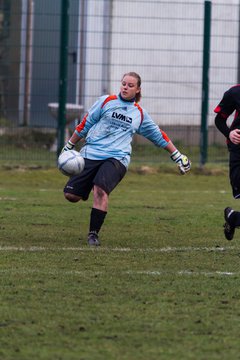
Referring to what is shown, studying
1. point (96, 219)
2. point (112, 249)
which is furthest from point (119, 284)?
point (96, 219)

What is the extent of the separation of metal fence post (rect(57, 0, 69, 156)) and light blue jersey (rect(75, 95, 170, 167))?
8.11 meters

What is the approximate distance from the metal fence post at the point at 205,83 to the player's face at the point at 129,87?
875cm

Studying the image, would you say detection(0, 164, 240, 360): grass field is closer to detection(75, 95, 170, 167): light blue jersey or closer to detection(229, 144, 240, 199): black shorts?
detection(229, 144, 240, 199): black shorts

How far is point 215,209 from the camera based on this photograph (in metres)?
13.0

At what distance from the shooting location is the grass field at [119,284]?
5590 millimetres

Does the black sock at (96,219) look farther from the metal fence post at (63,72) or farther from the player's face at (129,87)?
the metal fence post at (63,72)

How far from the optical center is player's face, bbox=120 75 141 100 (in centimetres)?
987

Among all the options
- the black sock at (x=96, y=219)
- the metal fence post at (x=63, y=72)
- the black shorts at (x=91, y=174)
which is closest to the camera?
the black sock at (x=96, y=219)

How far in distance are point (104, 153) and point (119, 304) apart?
11.4ft

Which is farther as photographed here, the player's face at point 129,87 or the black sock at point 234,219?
the player's face at point 129,87

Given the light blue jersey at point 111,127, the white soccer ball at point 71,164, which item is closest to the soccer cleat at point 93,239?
the white soccer ball at point 71,164

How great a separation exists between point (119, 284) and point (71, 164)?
2487 millimetres

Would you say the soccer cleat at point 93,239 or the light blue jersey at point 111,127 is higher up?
the light blue jersey at point 111,127

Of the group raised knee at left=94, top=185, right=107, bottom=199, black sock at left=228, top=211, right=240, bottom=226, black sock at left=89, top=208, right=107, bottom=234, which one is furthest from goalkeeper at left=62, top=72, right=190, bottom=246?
black sock at left=228, top=211, right=240, bottom=226
